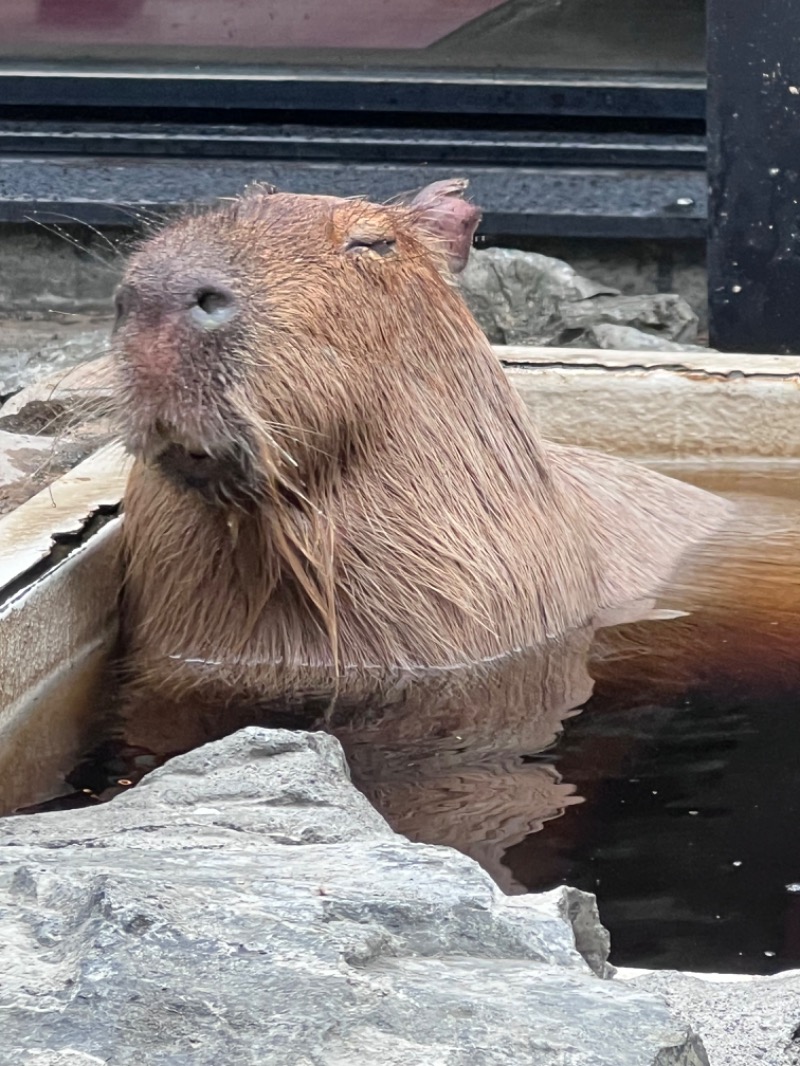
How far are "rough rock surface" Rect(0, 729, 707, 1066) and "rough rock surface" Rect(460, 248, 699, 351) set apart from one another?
4.31 metres

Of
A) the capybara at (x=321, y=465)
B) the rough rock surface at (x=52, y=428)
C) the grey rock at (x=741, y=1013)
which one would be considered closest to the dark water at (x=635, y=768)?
the capybara at (x=321, y=465)

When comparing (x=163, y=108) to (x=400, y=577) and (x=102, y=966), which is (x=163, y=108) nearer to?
(x=400, y=577)

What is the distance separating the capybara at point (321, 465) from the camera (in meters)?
2.93

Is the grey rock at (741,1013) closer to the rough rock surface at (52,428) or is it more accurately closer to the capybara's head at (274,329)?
the capybara's head at (274,329)

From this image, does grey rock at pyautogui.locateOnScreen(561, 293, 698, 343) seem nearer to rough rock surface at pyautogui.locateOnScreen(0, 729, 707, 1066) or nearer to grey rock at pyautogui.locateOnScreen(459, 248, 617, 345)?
grey rock at pyautogui.locateOnScreen(459, 248, 617, 345)

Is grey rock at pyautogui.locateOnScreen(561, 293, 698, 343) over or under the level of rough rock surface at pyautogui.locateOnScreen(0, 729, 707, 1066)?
under

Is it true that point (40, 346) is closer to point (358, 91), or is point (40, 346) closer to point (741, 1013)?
point (358, 91)

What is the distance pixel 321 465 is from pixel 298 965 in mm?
1788

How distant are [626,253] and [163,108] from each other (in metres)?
1.94

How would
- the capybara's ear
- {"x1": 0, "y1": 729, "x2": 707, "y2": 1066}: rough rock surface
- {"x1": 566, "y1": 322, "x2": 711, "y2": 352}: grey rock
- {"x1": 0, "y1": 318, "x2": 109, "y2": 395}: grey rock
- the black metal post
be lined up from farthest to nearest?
{"x1": 0, "y1": 318, "x2": 109, "y2": 395}: grey rock < {"x1": 566, "y1": 322, "x2": 711, "y2": 352}: grey rock < the black metal post < the capybara's ear < {"x1": 0, "y1": 729, "x2": 707, "y2": 1066}: rough rock surface

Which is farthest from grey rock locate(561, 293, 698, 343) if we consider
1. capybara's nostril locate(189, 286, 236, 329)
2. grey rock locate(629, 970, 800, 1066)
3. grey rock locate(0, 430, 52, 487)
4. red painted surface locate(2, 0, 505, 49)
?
grey rock locate(629, 970, 800, 1066)

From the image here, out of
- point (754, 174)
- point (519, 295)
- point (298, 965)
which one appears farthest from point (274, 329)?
point (519, 295)

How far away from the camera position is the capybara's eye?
10.5 feet

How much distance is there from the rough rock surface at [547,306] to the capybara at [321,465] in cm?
252
